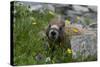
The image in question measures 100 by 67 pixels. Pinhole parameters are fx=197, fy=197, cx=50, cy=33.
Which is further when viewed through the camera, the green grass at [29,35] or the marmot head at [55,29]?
the marmot head at [55,29]

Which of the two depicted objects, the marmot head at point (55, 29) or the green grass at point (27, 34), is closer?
the green grass at point (27, 34)

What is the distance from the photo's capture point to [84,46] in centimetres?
239

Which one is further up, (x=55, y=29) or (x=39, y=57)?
(x=55, y=29)

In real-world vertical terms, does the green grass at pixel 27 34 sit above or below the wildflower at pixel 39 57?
above

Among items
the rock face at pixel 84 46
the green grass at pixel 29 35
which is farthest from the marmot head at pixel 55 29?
the rock face at pixel 84 46

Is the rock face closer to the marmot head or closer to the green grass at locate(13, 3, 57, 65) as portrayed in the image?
the marmot head

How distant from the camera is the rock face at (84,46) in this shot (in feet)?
7.68

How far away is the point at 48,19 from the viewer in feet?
7.34

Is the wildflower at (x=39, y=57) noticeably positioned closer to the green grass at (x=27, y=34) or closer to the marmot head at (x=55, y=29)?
the green grass at (x=27, y=34)

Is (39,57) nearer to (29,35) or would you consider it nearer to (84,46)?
(29,35)

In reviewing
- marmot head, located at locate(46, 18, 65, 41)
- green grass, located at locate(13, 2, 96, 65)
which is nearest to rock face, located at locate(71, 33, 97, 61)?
marmot head, located at locate(46, 18, 65, 41)

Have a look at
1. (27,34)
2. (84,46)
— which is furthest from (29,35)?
(84,46)

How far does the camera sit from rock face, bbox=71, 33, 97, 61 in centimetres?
234

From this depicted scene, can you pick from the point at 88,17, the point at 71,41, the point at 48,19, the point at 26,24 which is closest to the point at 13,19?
the point at 26,24
